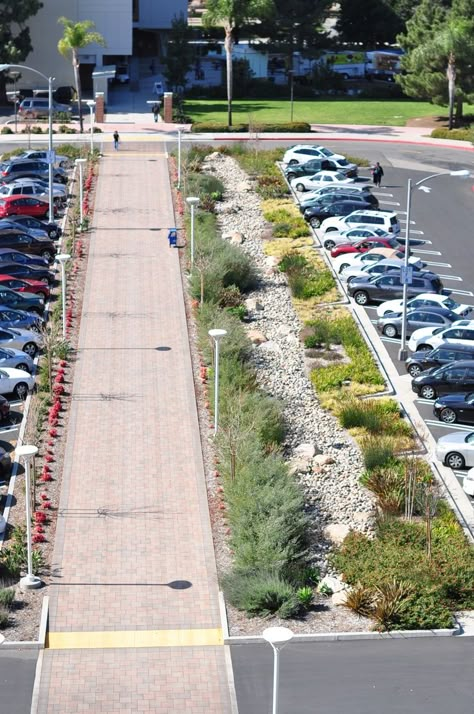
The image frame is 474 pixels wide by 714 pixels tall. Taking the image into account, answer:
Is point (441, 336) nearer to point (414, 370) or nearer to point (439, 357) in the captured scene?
point (439, 357)

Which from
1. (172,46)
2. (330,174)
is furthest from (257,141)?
(172,46)

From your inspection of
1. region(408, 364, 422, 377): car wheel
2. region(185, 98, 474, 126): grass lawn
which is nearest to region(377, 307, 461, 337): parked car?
region(408, 364, 422, 377): car wheel

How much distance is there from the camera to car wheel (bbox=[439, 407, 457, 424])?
Answer: 34875 millimetres

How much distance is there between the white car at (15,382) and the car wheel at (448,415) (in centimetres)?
1105

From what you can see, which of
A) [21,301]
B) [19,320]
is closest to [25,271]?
[21,301]

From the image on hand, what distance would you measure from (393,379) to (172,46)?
50340 millimetres

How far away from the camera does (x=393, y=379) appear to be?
38250mm

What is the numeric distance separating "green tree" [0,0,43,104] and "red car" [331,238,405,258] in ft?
111

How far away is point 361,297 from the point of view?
4469 cm

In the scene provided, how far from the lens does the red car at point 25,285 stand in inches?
1697

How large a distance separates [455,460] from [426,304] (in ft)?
37.0

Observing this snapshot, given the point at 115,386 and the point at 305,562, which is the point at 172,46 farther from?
the point at 305,562

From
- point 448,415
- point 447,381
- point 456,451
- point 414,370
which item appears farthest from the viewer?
point 414,370

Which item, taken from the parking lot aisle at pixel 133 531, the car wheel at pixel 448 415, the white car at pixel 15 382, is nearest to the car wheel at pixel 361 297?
the parking lot aisle at pixel 133 531
